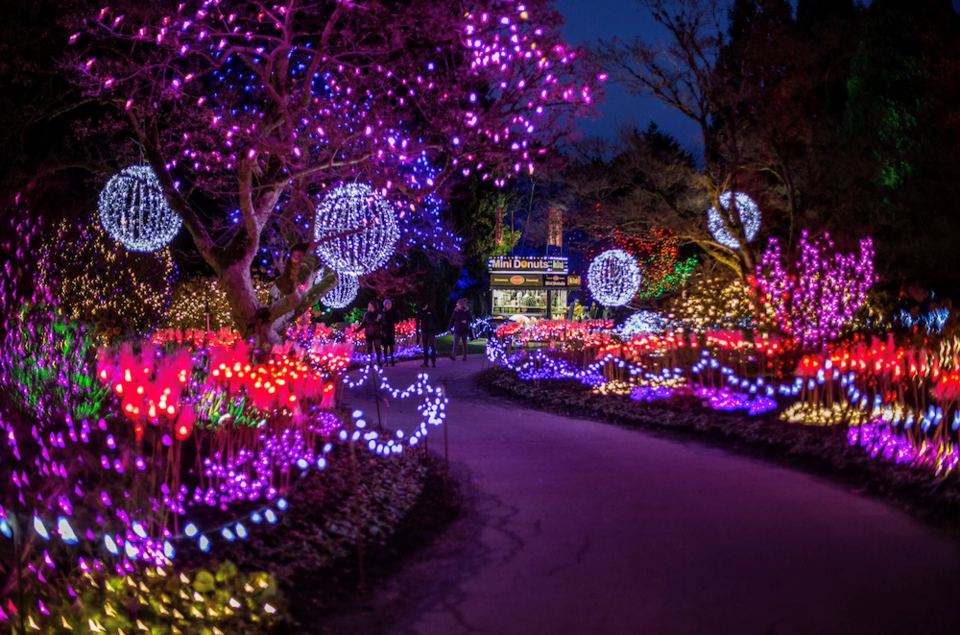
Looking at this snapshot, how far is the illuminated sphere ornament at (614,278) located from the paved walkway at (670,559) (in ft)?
57.2

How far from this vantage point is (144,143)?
1210cm

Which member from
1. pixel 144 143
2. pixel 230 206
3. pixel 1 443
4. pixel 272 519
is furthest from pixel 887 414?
pixel 230 206

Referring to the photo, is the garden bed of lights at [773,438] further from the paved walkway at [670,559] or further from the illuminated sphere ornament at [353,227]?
the illuminated sphere ornament at [353,227]

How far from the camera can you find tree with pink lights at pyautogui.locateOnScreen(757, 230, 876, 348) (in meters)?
13.1

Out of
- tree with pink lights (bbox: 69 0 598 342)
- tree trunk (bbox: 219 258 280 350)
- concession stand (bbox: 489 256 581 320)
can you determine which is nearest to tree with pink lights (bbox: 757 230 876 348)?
tree with pink lights (bbox: 69 0 598 342)

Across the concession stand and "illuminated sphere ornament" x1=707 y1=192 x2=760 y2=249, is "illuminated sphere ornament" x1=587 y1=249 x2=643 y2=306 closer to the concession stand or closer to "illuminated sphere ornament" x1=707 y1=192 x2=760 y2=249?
"illuminated sphere ornament" x1=707 y1=192 x2=760 y2=249

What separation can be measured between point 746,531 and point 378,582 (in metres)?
2.82

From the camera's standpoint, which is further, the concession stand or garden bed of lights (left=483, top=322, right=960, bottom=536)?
the concession stand

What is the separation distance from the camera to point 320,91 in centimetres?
1329

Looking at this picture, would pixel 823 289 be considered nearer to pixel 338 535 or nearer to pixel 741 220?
pixel 741 220

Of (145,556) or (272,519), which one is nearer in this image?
(145,556)

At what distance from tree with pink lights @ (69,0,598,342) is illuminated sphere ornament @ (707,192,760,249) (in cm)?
1068

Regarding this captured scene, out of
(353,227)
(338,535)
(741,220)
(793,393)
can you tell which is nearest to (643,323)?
(741,220)

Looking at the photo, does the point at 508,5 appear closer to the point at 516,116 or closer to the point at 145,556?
the point at 516,116
